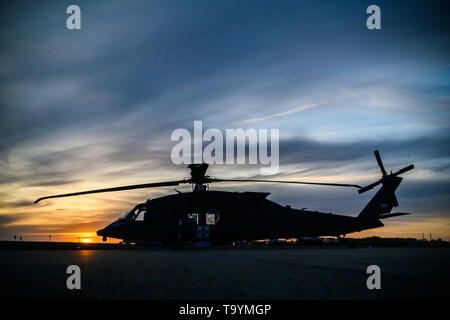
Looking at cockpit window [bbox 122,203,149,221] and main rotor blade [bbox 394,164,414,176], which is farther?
main rotor blade [bbox 394,164,414,176]

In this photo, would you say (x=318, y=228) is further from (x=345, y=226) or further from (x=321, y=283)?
(x=321, y=283)

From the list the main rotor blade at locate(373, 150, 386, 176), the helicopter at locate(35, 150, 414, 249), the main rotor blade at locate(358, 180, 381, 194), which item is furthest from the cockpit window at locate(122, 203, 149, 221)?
the main rotor blade at locate(373, 150, 386, 176)

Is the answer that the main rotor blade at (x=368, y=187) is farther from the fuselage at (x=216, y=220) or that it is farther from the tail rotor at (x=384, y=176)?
the fuselage at (x=216, y=220)

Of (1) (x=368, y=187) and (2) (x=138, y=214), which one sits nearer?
(2) (x=138, y=214)

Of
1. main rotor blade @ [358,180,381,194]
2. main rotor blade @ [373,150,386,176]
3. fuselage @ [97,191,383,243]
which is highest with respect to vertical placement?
main rotor blade @ [373,150,386,176]

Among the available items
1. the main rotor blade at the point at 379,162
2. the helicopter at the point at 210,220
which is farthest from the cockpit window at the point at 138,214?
the main rotor blade at the point at 379,162

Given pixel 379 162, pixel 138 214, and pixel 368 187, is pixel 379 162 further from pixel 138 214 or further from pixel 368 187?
pixel 138 214

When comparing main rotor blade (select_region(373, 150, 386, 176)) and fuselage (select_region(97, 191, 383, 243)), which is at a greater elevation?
main rotor blade (select_region(373, 150, 386, 176))

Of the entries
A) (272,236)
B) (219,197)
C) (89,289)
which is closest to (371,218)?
(272,236)

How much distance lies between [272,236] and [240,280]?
18123 mm

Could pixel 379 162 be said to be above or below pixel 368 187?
above

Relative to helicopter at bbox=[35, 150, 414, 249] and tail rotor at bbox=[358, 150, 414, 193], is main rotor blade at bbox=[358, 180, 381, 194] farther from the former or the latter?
helicopter at bbox=[35, 150, 414, 249]

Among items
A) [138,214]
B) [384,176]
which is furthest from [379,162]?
[138,214]

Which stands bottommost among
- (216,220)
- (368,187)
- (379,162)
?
(216,220)
